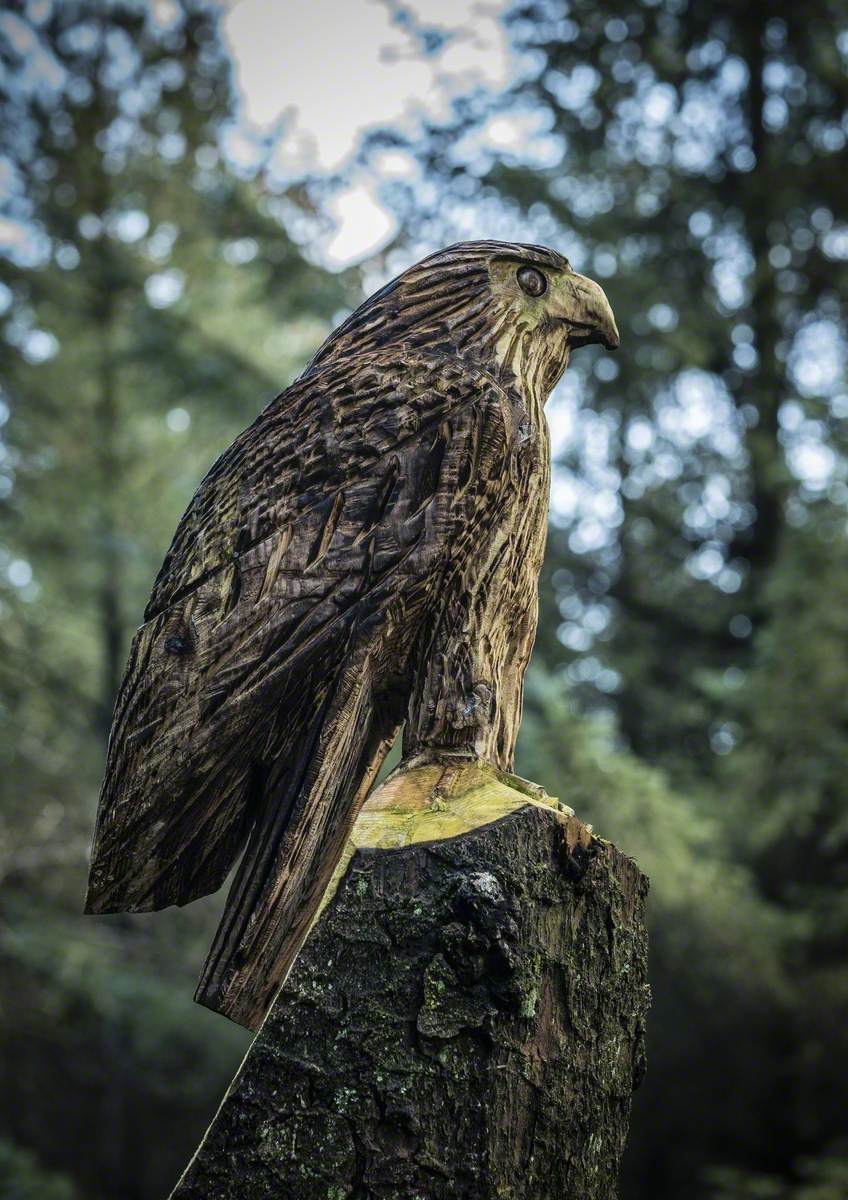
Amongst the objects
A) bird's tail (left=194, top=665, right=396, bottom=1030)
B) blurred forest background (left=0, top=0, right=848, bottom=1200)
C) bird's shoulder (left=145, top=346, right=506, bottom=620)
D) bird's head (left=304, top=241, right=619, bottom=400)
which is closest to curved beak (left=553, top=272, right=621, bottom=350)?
bird's head (left=304, top=241, right=619, bottom=400)

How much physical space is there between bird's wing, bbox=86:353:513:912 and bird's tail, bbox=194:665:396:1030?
5 centimetres

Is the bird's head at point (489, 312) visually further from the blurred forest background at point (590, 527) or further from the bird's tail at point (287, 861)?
the blurred forest background at point (590, 527)

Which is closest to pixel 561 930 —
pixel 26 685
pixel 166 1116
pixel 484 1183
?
pixel 484 1183

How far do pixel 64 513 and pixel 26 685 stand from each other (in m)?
2.25

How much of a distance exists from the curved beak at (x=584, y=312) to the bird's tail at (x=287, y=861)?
103 centimetres

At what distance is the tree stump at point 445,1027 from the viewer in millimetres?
1923

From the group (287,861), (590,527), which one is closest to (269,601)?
(287,861)

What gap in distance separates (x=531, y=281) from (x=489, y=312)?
0.16 metres

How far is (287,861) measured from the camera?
2.19 meters

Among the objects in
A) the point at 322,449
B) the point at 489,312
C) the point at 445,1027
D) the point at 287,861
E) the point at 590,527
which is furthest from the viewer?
the point at 590,527

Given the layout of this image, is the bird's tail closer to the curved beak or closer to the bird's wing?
the bird's wing

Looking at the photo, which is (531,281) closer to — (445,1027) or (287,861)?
(287,861)

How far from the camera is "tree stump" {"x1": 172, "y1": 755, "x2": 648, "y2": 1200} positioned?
1.92 meters

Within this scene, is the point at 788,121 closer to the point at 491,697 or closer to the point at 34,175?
the point at 34,175
